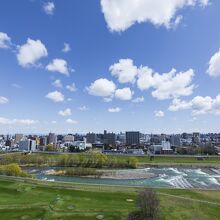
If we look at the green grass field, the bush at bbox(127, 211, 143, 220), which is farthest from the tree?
the green grass field

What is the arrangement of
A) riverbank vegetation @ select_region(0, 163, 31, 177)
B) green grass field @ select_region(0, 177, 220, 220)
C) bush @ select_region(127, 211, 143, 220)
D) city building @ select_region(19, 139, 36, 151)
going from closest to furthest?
bush @ select_region(127, 211, 143, 220), green grass field @ select_region(0, 177, 220, 220), riverbank vegetation @ select_region(0, 163, 31, 177), city building @ select_region(19, 139, 36, 151)

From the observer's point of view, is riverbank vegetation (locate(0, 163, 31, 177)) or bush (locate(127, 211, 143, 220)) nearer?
bush (locate(127, 211, 143, 220))

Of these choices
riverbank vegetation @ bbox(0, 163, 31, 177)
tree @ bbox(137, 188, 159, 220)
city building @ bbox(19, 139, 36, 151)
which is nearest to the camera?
tree @ bbox(137, 188, 159, 220)

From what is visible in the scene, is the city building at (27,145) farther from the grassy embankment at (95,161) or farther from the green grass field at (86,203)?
the green grass field at (86,203)

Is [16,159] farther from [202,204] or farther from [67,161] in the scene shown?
[202,204]

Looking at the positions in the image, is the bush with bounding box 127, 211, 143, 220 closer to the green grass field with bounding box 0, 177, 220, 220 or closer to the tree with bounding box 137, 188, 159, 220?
the tree with bounding box 137, 188, 159, 220

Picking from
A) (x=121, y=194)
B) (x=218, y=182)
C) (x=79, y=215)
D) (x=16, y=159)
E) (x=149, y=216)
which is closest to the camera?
(x=149, y=216)

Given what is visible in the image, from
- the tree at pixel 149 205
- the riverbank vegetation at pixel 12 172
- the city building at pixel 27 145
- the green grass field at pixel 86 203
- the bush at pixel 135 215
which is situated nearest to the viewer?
the tree at pixel 149 205

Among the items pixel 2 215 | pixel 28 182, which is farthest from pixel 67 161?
pixel 2 215

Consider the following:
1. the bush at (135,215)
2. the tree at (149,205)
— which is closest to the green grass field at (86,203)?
the bush at (135,215)
